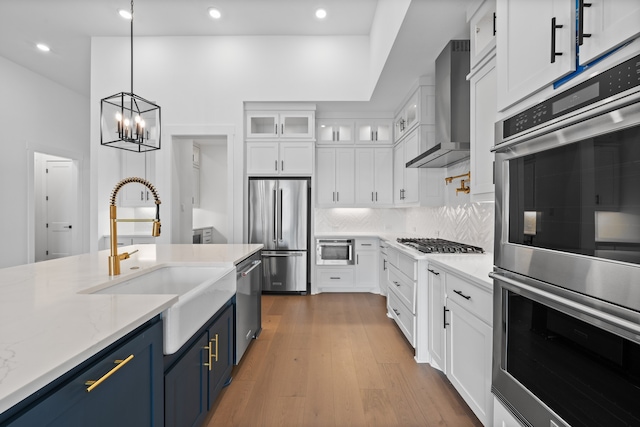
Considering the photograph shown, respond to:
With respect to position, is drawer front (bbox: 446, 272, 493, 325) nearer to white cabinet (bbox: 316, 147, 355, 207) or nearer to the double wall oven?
the double wall oven

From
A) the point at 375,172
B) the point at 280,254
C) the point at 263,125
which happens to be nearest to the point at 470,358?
the point at 280,254

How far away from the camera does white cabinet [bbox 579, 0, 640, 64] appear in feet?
2.52

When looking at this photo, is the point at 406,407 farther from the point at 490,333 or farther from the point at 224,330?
the point at 224,330

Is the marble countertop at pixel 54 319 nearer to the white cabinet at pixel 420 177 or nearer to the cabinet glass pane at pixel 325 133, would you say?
the white cabinet at pixel 420 177

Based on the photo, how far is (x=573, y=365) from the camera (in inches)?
36.5

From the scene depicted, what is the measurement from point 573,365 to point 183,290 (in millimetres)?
2136

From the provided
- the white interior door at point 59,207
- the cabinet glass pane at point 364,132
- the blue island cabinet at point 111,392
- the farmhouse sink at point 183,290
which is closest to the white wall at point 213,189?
the white interior door at point 59,207

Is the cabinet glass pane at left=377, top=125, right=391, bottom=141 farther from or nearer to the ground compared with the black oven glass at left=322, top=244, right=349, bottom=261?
farther from the ground

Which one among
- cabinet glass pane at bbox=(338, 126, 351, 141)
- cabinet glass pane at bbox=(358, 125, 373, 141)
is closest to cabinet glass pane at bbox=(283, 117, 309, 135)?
cabinet glass pane at bbox=(338, 126, 351, 141)

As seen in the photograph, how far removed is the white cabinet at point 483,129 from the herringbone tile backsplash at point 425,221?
65 centimetres

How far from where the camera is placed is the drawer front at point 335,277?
15.1ft

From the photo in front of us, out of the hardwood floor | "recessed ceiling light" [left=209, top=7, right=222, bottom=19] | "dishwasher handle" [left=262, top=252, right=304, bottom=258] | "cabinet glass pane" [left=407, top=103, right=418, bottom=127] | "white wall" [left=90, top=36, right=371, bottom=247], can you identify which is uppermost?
"recessed ceiling light" [left=209, top=7, right=222, bottom=19]

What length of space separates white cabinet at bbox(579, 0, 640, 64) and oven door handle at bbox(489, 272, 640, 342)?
28.9 inches

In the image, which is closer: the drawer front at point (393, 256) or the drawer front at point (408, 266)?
the drawer front at point (408, 266)
